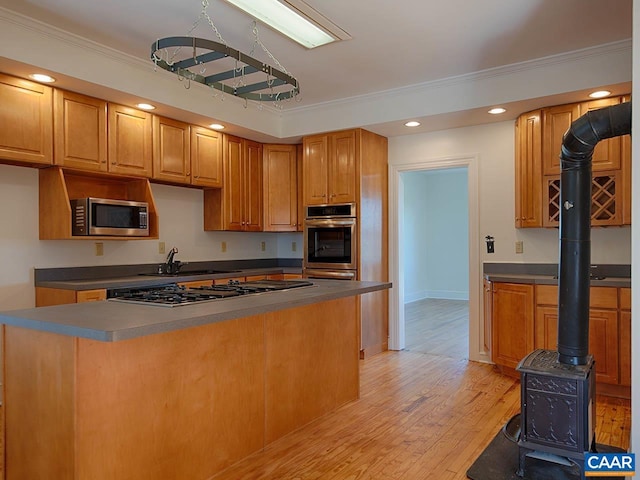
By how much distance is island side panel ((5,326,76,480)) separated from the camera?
71.1 inches

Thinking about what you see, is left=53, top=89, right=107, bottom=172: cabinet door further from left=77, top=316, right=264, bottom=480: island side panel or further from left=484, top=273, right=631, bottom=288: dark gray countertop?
left=484, top=273, right=631, bottom=288: dark gray countertop

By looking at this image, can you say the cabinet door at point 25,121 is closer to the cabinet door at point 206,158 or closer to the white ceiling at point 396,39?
the white ceiling at point 396,39

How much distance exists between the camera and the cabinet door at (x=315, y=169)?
4.90m

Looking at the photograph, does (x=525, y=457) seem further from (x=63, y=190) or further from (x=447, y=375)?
(x=63, y=190)

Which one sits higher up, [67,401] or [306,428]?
[67,401]

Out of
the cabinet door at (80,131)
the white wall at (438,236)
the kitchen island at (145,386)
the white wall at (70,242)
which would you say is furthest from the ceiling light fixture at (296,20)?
the white wall at (438,236)

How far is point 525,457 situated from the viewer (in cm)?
240

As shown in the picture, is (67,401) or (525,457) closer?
(67,401)

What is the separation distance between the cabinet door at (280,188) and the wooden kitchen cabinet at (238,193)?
0.08 metres

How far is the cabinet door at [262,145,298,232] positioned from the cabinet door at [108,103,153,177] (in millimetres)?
1531

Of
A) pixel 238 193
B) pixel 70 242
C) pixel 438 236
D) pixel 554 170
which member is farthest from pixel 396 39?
pixel 438 236

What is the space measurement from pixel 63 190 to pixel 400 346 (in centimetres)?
351

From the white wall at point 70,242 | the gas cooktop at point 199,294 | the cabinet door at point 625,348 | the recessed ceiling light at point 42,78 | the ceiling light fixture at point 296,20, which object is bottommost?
the cabinet door at point 625,348

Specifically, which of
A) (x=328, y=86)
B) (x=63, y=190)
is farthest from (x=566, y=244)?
(x=63, y=190)
